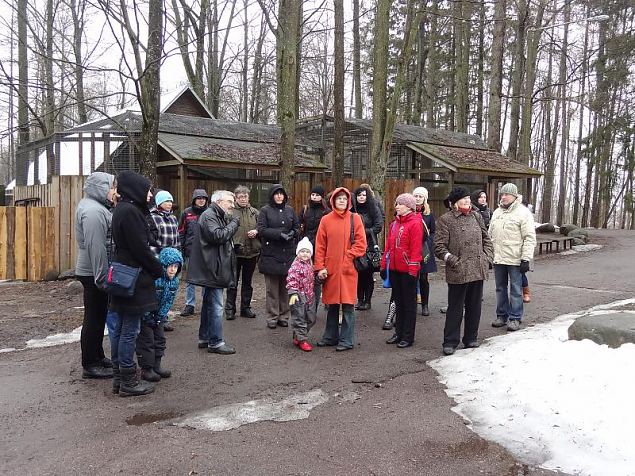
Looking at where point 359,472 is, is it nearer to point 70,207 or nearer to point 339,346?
point 339,346

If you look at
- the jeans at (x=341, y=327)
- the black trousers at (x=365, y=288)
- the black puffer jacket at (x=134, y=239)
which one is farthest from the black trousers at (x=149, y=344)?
the black trousers at (x=365, y=288)

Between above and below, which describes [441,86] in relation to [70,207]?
above

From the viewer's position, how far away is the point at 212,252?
226 inches

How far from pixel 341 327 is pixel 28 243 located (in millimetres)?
7578

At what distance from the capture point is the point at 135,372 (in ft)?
15.4

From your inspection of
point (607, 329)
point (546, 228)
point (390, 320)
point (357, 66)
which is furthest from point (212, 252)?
point (357, 66)

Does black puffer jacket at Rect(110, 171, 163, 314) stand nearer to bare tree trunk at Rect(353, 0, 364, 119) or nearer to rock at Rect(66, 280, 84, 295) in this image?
rock at Rect(66, 280, 84, 295)

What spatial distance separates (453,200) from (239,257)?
3.04 metres

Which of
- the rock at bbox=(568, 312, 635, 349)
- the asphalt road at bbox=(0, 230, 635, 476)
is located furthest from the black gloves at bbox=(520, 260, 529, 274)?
the rock at bbox=(568, 312, 635, 349)

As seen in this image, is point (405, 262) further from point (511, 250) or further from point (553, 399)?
point (553, 399)

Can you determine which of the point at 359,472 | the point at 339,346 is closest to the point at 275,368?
the point at 339,346

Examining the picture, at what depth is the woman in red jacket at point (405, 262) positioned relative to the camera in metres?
6.03

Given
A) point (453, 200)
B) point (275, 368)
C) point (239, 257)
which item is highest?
point (453, 200)

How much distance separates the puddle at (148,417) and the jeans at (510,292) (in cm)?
452
